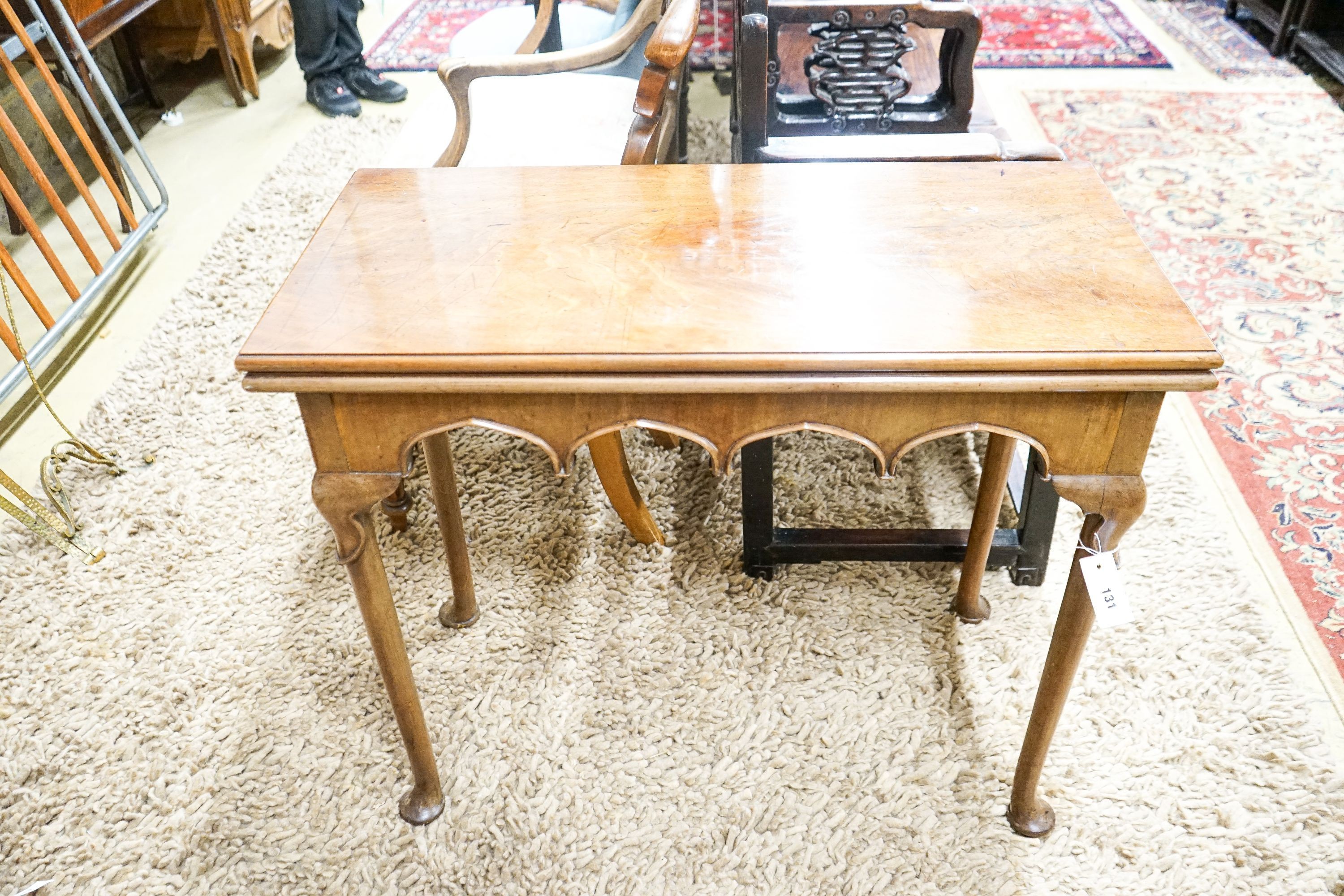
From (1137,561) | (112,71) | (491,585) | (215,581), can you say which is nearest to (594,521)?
(491,585)

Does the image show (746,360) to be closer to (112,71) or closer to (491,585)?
(491,585)

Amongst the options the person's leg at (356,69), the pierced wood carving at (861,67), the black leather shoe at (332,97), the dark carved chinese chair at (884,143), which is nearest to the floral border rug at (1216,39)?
the dark carved chinese chair at (884,143)

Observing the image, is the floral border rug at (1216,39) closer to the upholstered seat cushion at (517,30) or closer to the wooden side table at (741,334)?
the upholstered seat cushion at (517,30)

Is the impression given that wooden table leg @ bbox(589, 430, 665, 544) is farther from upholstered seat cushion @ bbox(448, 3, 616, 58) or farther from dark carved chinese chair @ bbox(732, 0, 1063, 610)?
upholstered seat cushion @ bbox(448, 3, 616, 58)

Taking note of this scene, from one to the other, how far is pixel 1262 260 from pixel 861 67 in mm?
1338

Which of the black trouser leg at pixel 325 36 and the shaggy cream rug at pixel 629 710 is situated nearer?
the shaggy cream rug at pixel 629 710

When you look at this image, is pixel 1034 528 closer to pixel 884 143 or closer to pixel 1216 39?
pixel 884 143

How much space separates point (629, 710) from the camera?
1470 millimetres

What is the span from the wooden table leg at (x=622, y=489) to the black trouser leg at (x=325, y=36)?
8.28ft

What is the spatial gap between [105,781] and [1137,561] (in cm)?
169

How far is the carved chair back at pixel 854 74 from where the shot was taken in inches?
65.6

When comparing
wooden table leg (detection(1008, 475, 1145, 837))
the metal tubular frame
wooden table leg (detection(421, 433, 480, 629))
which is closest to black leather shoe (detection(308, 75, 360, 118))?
the metal tubular frame

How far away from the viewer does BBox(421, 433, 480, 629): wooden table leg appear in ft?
4.54

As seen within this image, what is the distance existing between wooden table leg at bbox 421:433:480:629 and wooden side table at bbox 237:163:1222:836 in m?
0.29
